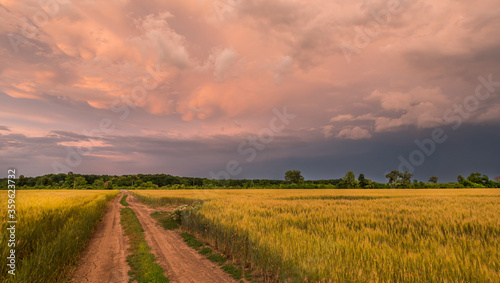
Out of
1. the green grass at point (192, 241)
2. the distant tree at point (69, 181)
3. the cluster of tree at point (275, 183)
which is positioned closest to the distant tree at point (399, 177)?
the cluster of tree at point (275, 183)

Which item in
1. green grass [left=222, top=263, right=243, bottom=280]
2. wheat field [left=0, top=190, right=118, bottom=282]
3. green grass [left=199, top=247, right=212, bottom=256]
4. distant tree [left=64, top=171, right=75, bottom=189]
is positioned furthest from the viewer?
distant tree [left=64, top=171, right=75, bottom=189]

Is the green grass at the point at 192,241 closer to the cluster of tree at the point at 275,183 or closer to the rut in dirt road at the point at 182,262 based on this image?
the rut in dirt road at the point at 182,262

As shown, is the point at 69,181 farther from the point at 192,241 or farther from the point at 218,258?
the point at 218,258

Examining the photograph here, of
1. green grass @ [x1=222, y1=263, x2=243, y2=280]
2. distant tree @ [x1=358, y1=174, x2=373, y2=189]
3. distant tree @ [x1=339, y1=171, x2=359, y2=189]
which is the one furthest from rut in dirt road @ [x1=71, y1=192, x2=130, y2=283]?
distant tree @ [x1=358, y1=174, x2=373, y2=189]

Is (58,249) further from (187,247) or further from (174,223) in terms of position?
(174,223)

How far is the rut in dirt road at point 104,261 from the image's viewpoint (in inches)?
267

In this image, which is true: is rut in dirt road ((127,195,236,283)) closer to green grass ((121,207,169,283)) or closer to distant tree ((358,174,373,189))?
green grass ((121,207,169,283))

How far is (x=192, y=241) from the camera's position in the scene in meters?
11.2

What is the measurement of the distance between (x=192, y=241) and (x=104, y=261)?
13.3 feet

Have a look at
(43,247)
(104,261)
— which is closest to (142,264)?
(104,261)

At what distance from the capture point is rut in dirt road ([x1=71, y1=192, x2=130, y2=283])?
22.2 ft

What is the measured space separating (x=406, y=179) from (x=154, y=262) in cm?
13717

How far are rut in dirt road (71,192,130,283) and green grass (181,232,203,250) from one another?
294 centimetres

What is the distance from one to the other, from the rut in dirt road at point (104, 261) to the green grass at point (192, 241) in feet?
9.65
